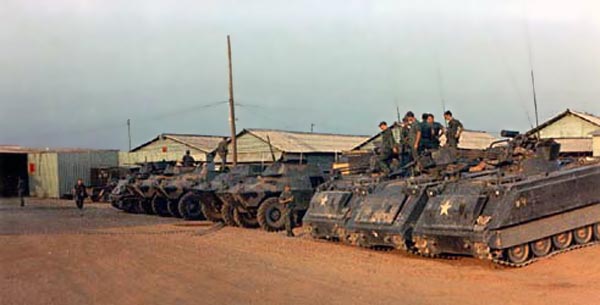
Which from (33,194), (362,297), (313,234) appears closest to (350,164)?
(313,234)

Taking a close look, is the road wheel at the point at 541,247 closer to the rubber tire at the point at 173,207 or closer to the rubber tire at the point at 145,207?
the rubber tire at the point at 173,207

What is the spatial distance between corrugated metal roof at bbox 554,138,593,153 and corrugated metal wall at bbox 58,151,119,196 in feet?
93.0

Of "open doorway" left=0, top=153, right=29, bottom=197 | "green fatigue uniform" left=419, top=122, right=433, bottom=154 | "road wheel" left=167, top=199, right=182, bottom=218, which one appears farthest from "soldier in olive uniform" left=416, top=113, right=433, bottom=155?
"open doorway" left=0, top=153, right=29, bottom=197

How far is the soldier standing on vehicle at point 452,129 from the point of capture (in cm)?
1599

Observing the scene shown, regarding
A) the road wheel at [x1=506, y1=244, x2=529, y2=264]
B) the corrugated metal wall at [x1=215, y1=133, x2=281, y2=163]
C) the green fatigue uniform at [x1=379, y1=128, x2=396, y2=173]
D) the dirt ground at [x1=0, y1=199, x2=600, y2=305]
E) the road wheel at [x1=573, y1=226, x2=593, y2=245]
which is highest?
the corrugated metal wall at [x1=215, y1=133, x2=281, y2=163]

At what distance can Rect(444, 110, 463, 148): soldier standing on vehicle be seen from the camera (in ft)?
52.5

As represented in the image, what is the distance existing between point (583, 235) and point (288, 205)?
7968 mm

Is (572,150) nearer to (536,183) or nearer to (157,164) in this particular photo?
(157,164)

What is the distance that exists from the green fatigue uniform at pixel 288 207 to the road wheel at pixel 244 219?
5.16 feet

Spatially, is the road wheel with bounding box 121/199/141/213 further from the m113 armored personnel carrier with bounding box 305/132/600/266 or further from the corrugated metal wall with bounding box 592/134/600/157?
the corrugated metal wall with bounding box 592/134/600/157

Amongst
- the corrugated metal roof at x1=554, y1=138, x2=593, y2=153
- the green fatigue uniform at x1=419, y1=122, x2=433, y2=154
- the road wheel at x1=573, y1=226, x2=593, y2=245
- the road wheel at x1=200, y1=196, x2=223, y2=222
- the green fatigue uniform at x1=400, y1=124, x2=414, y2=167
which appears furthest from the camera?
the corrugated metal roof at x1=554, y1=138, x2=593, y2=153

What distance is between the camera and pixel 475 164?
49.8 ft

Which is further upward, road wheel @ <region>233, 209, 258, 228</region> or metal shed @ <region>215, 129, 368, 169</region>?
metal shed @ <region>215, 129, 368, 169</region>

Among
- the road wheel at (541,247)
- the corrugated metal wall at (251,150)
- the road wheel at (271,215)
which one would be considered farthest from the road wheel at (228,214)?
the corrugated metal wall at (251,150)
